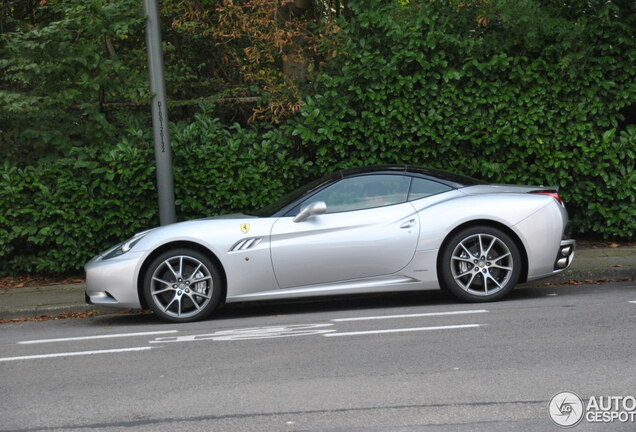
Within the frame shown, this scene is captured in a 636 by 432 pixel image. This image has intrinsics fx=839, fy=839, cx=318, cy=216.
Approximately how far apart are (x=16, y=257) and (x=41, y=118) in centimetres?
180

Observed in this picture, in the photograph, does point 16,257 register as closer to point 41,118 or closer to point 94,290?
point 41,118

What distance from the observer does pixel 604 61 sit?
10.3m

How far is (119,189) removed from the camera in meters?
10.5

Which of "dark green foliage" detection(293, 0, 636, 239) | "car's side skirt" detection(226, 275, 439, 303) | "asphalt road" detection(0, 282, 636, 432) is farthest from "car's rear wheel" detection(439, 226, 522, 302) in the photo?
"dark green foliage" detection(293, 0, 636, 239)

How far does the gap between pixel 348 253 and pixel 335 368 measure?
2.22 metres

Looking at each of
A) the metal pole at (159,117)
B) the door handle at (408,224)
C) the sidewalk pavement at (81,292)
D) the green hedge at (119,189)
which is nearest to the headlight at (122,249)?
the sidewalk pavement at (81,292)

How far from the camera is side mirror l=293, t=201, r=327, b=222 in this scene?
7.64m

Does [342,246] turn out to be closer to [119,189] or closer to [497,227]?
[497,227]

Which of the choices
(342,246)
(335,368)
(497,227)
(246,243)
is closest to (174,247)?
(246,243)

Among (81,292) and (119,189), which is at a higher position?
(119,189)

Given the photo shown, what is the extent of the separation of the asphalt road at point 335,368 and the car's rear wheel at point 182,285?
19 centimetres

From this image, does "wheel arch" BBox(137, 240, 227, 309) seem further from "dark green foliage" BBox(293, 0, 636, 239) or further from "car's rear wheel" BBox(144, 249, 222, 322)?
"dark green foliage" BBox(293, 0, 636, 239)

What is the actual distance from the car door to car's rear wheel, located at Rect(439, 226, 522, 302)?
385mm

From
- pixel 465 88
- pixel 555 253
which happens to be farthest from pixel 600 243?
pixel 555 253
